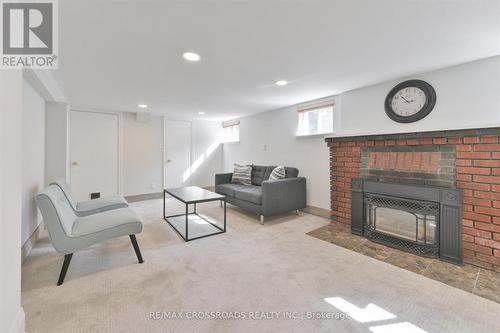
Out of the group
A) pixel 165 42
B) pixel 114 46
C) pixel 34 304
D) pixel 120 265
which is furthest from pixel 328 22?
pixel 34 304

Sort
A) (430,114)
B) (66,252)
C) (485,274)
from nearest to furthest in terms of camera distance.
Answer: (66,252) → (485,274) → (430,114)

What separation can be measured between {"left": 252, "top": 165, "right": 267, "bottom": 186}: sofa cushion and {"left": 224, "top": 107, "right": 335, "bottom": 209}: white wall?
1.16 feet

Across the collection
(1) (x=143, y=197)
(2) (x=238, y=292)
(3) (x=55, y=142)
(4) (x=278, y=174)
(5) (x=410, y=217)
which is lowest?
(2) (x=238, y=292)

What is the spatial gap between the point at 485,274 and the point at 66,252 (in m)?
3.71

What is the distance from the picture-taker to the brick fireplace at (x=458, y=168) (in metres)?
2.04

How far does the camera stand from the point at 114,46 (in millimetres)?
1883

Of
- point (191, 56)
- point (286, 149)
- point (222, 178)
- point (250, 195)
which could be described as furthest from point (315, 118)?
point (191, 56)

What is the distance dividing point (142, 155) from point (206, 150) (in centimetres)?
166

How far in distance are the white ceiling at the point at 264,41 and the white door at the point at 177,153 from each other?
7.92 feet

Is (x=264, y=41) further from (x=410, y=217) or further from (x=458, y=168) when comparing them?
(x=410, y=217)

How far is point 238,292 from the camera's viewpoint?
170cm

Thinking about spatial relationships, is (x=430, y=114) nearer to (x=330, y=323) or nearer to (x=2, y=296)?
(x=330, y=323)

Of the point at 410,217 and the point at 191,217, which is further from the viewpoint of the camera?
the point at 191,217

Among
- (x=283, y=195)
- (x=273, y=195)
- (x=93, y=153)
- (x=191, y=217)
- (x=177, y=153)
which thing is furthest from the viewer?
(x=177, y=153)
